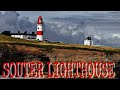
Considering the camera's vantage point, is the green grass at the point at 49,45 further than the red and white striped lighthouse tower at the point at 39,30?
Yes

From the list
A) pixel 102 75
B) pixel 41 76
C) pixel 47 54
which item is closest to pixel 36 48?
pixel 47 54

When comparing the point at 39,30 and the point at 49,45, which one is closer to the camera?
the point at 39,30

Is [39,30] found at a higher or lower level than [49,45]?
higher

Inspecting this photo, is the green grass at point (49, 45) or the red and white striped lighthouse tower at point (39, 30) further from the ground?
A: the red and white striped lighthouse tower at point (39, 30)

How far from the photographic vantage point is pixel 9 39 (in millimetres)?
14492

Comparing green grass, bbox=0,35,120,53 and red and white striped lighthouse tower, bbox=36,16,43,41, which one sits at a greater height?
red and white striped lighthouse tower, bbox=36,16,43,41

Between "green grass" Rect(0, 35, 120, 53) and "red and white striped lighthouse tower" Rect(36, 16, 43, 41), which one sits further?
"green grass" Rect(0, 35, 120, 53)
